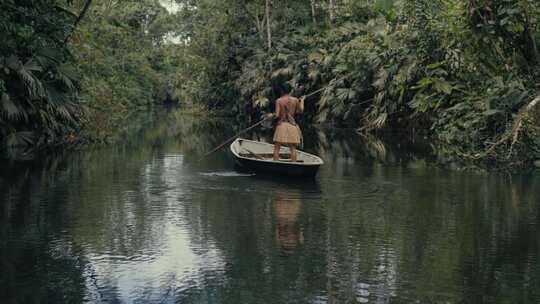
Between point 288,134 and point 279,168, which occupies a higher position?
point 288,134

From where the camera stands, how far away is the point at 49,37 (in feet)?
82.8

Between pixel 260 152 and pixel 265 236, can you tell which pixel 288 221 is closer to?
pixel 265 236

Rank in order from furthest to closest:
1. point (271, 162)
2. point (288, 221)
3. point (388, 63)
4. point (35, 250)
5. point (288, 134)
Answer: point (388, 63) → point (288, 134) → point (271, 162) → point (288, 221) → point (35, 250)

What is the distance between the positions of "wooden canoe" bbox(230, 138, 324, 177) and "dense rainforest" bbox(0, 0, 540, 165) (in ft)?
11.3

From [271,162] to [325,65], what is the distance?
24797 millimetres

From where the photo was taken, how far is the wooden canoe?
18000 mm

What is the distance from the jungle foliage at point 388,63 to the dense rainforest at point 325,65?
0.06 metres

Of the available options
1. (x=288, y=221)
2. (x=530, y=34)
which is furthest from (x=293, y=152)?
(x=288, y=221)

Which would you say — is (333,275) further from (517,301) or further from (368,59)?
(368,59)

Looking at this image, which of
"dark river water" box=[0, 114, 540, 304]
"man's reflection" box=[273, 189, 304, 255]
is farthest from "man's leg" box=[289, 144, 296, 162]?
"man's reflection" box=[273, 189, 304, 255]

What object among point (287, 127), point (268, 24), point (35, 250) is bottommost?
point (35, 250)

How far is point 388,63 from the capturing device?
3666 centimetres

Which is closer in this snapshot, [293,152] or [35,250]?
[35,250]

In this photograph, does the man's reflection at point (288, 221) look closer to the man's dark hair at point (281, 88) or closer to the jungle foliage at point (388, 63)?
the jungle foliage at point (388, 63)
